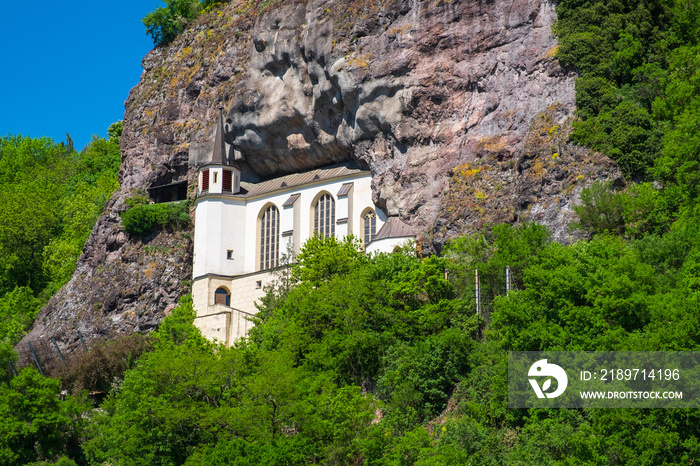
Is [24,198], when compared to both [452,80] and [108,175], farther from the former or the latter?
[452,80]

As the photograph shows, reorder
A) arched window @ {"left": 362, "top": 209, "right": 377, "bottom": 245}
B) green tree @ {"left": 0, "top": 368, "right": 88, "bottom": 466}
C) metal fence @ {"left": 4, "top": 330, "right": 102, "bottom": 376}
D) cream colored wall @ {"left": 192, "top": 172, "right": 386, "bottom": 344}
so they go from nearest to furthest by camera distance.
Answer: green tree @ {"left": 0, "top": 368, "right": 88, "bottom": 466} → metal fence @ {"left": 4, "top": 330, "right": 102, "bottom": 376} → arched window @ {"left": 362, "top": 209, "right": 377, "bottom": 245} → cream colored wall @ {"left": 192, "top": 172, "right": 386, "bottom": 344}

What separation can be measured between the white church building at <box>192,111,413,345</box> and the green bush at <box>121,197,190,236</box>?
1.39m

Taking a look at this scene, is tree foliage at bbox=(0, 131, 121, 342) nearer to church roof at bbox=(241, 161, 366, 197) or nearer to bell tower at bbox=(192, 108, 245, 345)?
bell tower at bbox=(192, 108, 245, 345)

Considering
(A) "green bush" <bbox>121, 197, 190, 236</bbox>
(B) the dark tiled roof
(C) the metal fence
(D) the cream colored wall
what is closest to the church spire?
(D) the cream colored wall

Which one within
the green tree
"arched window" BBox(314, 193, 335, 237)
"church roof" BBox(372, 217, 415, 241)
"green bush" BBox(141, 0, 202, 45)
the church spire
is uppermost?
"green bush" BBox(141, 0, 202, 45)

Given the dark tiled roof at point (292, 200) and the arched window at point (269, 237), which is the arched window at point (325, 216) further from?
the arched window at point (269, 237)

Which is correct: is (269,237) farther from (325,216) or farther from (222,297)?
(222,297)

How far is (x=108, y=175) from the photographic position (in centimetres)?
8850

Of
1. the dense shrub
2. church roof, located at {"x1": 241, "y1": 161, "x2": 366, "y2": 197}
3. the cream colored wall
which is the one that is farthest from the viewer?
church roof, located at {"x1": 241, "y1": 161, "x2": 366, "y2": 197}

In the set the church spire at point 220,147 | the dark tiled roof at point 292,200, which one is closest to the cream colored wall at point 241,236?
the dark tiled roof at point 292,200

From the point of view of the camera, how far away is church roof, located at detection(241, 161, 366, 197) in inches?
2422

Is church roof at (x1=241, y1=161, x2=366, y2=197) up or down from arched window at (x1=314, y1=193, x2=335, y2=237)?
up

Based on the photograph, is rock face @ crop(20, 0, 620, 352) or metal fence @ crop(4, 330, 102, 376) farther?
metal fence @ crop(4, 330, 102, 376)

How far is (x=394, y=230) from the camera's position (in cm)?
5375
